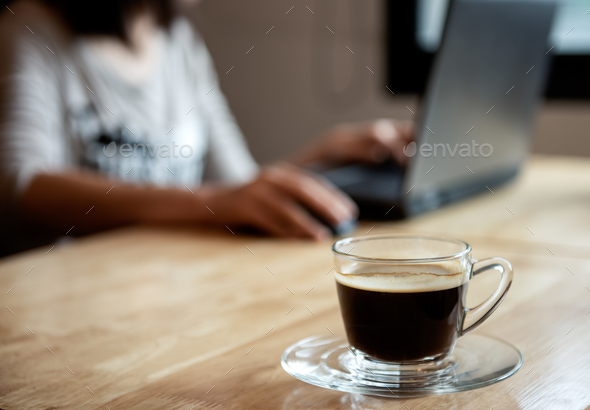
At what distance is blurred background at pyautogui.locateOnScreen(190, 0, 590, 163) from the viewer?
1.96m

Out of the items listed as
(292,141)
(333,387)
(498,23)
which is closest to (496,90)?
(498,23)

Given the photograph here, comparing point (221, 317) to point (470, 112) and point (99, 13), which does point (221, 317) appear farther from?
point (99, 13)

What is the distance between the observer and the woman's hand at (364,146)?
1.25 metres

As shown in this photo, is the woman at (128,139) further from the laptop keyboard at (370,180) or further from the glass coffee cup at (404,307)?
the glass coffee cup at (404,307)

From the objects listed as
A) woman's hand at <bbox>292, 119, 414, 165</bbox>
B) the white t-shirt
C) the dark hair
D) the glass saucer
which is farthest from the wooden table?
the dark hair

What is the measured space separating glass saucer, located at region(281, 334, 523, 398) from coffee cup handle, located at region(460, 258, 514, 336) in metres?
0.02

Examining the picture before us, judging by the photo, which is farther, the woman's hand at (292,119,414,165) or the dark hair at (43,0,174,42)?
the dark hair at (43,0,174,42)

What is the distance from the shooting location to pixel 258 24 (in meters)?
2.74

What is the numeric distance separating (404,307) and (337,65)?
221 centimetres

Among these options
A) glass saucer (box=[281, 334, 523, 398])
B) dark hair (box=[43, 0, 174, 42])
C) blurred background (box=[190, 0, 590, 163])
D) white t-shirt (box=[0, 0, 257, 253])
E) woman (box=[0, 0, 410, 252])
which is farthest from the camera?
blurred background (box=[190, 0, 590, 163])

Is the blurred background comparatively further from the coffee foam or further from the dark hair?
the coffee foam

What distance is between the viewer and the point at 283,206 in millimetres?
881

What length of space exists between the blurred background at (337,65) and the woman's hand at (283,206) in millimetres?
1276

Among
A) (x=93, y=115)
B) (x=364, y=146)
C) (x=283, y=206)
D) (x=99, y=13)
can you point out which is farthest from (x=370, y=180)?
(x=99, y=13)
